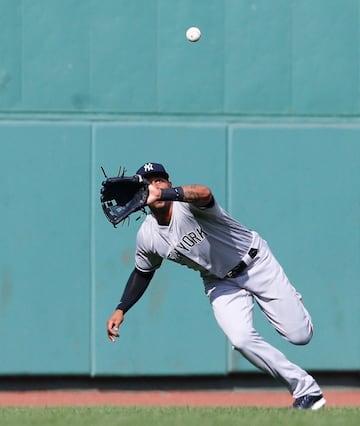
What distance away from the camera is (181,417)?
7.00 meters

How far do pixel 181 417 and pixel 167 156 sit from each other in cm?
378

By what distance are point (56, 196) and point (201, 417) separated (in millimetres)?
3791

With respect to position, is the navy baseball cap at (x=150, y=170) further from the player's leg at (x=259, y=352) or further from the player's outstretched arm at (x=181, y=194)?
the player's leg at (x=259, y=352)

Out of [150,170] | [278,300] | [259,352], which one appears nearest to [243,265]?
[278,300]

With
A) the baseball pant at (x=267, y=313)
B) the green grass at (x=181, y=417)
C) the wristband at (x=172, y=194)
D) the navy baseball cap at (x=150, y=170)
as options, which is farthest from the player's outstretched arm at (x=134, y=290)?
the wristband at (x=172, y=194)

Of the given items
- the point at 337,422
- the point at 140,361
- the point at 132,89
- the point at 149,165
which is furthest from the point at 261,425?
the point at 132,89

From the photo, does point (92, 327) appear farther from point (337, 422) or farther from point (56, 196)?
point (337, 422)

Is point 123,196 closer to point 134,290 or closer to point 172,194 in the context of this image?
point 172,194

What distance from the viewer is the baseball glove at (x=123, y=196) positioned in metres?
7.22

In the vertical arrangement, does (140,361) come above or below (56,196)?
below

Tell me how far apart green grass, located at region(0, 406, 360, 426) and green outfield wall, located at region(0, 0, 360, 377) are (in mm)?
2685

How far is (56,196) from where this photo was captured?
33.9ft

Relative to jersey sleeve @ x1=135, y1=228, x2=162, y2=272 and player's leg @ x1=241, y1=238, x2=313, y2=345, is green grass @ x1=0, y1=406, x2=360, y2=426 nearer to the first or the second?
player's leg @ x1=241, y1=238, x2=313, y2=345

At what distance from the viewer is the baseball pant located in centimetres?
766
